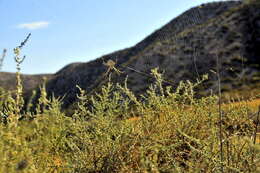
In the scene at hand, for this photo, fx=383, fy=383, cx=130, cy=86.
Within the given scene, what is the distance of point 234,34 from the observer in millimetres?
34719

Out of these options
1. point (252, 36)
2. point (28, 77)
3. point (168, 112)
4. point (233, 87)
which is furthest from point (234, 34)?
point (28, 77)

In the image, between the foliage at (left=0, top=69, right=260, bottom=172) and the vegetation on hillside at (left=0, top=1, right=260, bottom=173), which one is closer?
the vegetation on hillside at (left=0, top=1, right=260, bottom=173)

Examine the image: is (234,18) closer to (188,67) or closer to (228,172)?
(188,67)

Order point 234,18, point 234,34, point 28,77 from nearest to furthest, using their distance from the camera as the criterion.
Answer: point 234,34, point 234,18, point 28,77

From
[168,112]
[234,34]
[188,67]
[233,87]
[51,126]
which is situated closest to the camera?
[51,126]

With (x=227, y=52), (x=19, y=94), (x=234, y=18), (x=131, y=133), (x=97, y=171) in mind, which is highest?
(x=234, y=18)

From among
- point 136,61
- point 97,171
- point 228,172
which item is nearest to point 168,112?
point 97,171

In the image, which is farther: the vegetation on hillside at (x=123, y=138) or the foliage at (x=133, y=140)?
the foliage at (x=133, y=140)

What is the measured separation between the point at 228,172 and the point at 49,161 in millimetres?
1292

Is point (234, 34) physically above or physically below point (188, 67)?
above

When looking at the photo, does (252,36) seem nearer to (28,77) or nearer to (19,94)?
(19,94)

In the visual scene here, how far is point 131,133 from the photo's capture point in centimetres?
312

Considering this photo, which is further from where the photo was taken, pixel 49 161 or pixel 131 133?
pixel 131 133

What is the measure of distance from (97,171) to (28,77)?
116159 millimetres
